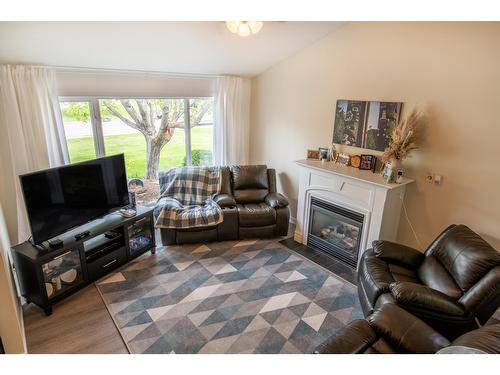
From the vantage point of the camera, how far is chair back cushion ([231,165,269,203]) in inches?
175

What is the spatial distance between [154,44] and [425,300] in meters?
3.48

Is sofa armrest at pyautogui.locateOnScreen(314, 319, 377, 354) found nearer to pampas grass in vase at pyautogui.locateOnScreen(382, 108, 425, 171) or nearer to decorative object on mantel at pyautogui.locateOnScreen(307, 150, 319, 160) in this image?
pampas grass in vase at pyautogui.locateOnScreen(382, 108, 425, 171)

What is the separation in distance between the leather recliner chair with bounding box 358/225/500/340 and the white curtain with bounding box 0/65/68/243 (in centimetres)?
354

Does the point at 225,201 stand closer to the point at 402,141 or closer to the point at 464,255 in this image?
the point at 402,141

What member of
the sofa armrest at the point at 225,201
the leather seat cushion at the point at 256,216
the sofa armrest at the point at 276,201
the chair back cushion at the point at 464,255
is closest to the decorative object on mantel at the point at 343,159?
the sofa armrest at the point at 276,201

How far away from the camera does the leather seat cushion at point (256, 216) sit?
4.02 m

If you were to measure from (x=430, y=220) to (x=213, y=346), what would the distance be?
2.52m

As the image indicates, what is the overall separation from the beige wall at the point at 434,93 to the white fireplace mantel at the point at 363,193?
243 mm

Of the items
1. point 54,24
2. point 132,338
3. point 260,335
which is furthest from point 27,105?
point 260,335

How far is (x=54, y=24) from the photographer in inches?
101

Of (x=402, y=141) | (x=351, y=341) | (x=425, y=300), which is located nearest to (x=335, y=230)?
(x=402, y=141)

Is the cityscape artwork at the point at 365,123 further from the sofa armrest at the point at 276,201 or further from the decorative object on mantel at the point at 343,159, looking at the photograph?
the sofa armrest at the point at 276,201
